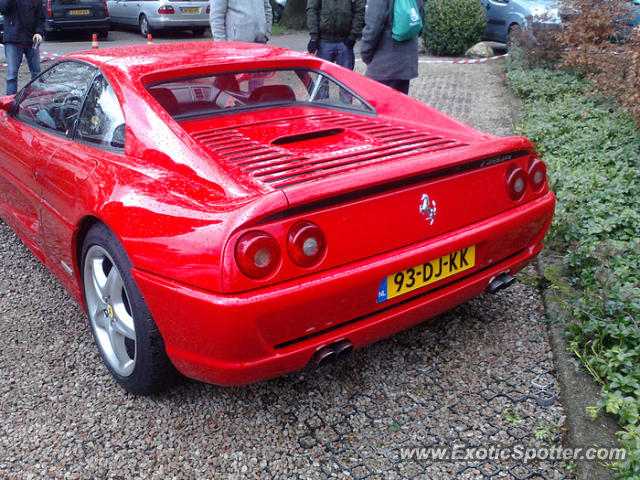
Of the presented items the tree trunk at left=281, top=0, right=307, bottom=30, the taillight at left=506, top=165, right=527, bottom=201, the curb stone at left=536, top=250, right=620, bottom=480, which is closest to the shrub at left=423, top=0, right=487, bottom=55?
the tree trunk at left=281, top=0, right=307, bottom=30

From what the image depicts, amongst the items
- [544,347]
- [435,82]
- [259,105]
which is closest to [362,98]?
[259,105]

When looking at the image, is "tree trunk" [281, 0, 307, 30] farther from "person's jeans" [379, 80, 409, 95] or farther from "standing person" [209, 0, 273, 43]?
"person's jeans" [379, 80, 409, 95]

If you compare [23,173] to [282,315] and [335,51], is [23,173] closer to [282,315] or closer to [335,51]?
[282,315]

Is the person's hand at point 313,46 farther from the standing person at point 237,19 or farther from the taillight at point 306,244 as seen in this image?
the taillight at point 306,244

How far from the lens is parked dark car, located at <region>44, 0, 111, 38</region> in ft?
52.2

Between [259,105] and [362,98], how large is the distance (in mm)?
591

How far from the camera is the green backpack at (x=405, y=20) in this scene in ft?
17.8

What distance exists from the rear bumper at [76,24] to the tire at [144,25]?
36.1 inches

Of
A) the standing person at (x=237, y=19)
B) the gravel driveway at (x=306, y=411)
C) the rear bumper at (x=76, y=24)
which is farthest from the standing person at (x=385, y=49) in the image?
the rear bumper at (x=76, y=24)

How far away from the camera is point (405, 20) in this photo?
545 cm

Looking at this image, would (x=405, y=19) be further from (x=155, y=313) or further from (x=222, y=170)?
(x=155, y=313)

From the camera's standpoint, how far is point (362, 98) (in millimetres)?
3512

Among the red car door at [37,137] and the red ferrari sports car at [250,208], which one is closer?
the red ferrari sports car at [250,208]

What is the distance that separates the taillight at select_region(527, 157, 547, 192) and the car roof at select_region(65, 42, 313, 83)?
147 cm
